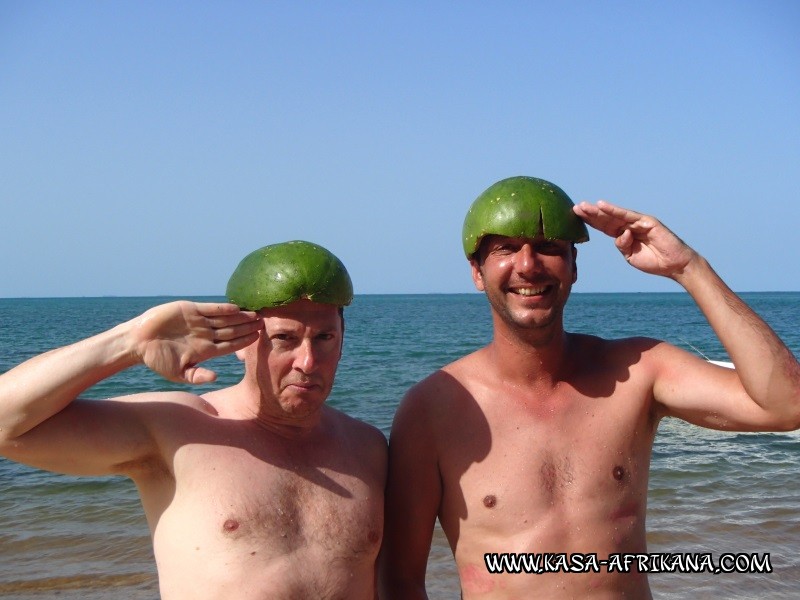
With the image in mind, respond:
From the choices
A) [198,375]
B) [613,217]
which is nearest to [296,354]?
[198,375]

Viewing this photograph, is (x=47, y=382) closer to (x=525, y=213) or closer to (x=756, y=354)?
(x=525, y=213)

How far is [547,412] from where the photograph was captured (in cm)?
339

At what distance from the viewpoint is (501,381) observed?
3477mm

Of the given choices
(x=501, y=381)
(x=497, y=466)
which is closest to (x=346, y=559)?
(x=497, y=466)

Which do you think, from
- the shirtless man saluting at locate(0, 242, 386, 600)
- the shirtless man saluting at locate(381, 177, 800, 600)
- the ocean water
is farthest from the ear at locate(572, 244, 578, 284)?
the ocean water

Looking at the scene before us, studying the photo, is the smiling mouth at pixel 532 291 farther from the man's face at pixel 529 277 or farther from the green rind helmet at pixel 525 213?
the green rind helmet at pixel 525 213

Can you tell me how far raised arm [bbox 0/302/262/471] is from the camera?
248cm

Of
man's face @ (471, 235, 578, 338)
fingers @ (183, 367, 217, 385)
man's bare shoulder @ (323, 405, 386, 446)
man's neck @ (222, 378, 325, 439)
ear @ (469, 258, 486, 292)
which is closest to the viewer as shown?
fingers @ (183, 367, 217, 385)

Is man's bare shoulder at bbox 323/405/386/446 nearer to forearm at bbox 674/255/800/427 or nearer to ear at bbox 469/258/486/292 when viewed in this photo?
ear at bbox 469/258/486/292

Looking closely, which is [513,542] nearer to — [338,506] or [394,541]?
[394,541]

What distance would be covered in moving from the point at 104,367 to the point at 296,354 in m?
0.67

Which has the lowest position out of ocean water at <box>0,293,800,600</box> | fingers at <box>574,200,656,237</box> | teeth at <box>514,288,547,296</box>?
ocean water at <box>0,293,800,600</box>

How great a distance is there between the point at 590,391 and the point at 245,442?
1.43m

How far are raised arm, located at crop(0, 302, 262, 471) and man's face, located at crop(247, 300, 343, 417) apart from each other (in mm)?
89
